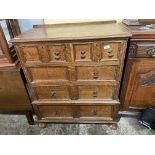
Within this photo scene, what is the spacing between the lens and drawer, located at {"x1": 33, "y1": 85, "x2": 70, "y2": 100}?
4.68 ft

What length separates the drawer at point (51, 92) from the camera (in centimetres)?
143

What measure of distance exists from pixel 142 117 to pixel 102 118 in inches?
17.6

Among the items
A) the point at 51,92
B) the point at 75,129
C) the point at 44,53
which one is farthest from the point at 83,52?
the point at 75,129

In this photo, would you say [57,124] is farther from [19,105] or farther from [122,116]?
[122,116]

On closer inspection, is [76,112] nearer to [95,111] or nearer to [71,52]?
[95,111]

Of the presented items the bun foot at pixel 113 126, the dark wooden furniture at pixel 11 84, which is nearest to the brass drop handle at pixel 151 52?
the bun foot at pixel 113 126

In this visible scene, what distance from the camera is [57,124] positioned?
1803 millimetres

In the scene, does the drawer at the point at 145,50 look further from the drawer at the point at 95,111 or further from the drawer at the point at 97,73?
the drawer at the point at 95,111

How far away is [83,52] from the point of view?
116 centimetres

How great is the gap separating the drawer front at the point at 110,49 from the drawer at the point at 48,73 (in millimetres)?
356
